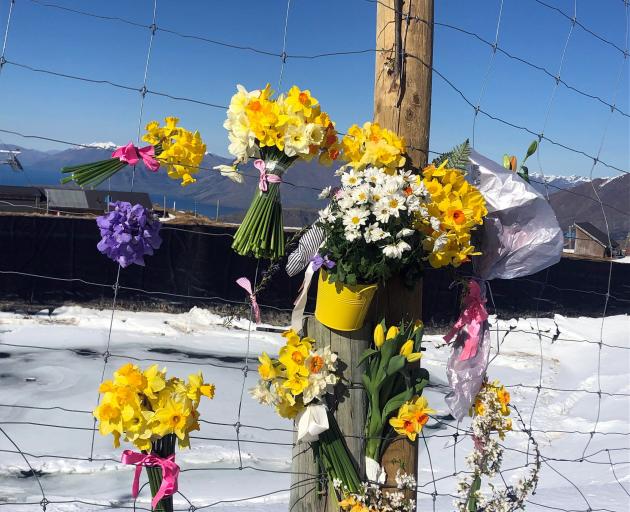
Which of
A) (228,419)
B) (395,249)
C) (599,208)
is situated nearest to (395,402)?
(395,249)

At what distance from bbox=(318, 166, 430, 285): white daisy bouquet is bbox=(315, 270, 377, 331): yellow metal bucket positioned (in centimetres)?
3

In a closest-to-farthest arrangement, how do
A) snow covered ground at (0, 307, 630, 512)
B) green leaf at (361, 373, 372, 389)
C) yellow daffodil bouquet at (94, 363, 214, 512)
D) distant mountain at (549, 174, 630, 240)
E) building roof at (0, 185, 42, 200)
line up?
yellow daffodil bouquet at (94, 363, 214, 512), green leaf at (361, 373, 372, 389), distant mountain at (549, 174, 630, 240), snow covered ground at (0, 307, 630, 512), building roof at (0, 185, 42, 200)

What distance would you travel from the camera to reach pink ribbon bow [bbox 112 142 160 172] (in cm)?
154

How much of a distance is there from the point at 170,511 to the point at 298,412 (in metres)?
0.41

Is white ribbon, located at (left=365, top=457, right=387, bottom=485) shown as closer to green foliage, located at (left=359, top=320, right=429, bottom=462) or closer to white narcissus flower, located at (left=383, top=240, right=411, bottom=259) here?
green foliage, located at (left=359, top=320, right=429, bottom=462)

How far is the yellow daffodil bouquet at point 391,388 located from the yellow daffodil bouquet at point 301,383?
0.12 m

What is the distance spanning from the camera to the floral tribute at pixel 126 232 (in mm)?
1551

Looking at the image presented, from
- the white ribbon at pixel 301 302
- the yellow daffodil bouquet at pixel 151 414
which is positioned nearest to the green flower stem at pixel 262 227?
the white ribbon at pixel 301 302

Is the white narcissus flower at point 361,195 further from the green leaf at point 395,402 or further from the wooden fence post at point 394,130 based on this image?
the green leaf at point 395,402

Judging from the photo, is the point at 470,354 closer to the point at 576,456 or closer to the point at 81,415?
the point at 576,456

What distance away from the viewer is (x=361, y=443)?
5.66ft

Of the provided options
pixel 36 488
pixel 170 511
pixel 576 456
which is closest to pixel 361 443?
pixel 170 511

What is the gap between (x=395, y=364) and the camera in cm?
165

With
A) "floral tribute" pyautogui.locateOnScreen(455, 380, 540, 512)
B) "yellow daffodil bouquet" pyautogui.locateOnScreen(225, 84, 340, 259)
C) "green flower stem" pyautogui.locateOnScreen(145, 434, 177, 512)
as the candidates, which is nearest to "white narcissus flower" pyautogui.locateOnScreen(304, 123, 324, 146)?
"yellow daffodil bouquet" pyautogui.locateOnScreen(225, 84, 340, 259)
